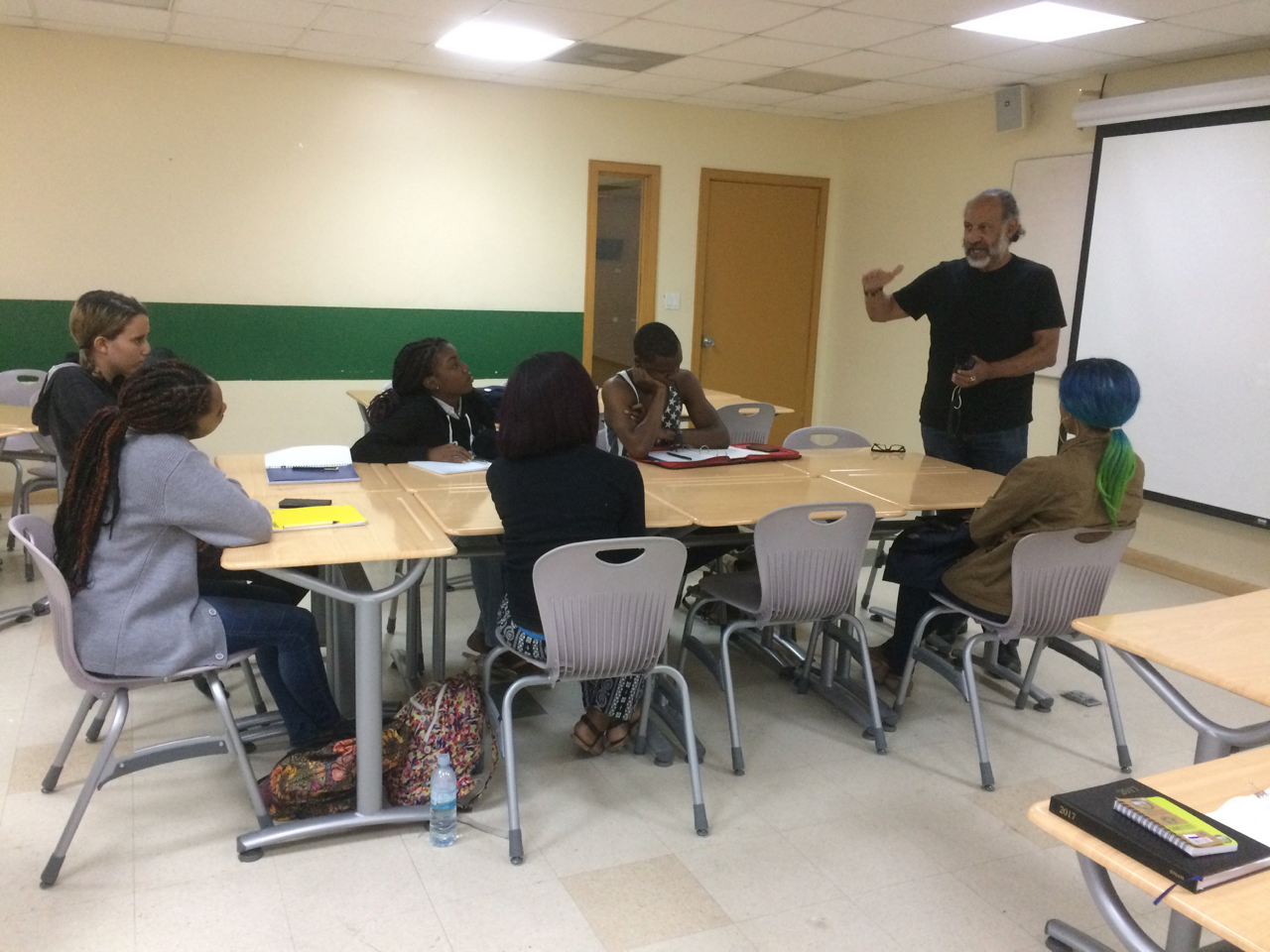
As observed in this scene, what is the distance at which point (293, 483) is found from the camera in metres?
3.05

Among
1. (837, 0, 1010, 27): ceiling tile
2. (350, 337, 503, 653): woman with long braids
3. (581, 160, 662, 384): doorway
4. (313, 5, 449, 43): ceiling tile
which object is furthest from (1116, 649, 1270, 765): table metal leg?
(581, 160, 662, 384): doorway

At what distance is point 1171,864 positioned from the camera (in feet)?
3.84

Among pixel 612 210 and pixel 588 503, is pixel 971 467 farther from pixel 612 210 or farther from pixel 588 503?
pixel 612 210

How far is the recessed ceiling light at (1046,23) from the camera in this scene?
423 cm

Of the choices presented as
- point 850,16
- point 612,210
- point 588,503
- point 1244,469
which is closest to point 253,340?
point 612,210

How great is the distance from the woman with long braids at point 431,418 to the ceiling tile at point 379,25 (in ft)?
6.66

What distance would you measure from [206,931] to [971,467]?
9.83ft

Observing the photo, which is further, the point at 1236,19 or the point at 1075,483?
the point at 1236,19

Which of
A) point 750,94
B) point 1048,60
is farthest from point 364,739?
point 750,94

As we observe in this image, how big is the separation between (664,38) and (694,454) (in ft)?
8.02

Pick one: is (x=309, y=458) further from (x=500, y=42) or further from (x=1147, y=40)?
(x=1147, y=40)

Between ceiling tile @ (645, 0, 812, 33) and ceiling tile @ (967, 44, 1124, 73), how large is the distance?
50.4 inches

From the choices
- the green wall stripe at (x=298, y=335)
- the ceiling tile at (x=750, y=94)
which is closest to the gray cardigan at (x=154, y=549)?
the green wall stripe at (x=298, y=335)

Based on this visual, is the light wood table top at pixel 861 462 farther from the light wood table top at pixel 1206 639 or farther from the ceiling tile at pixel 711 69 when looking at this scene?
the ceiling tile at pixel 711 69
